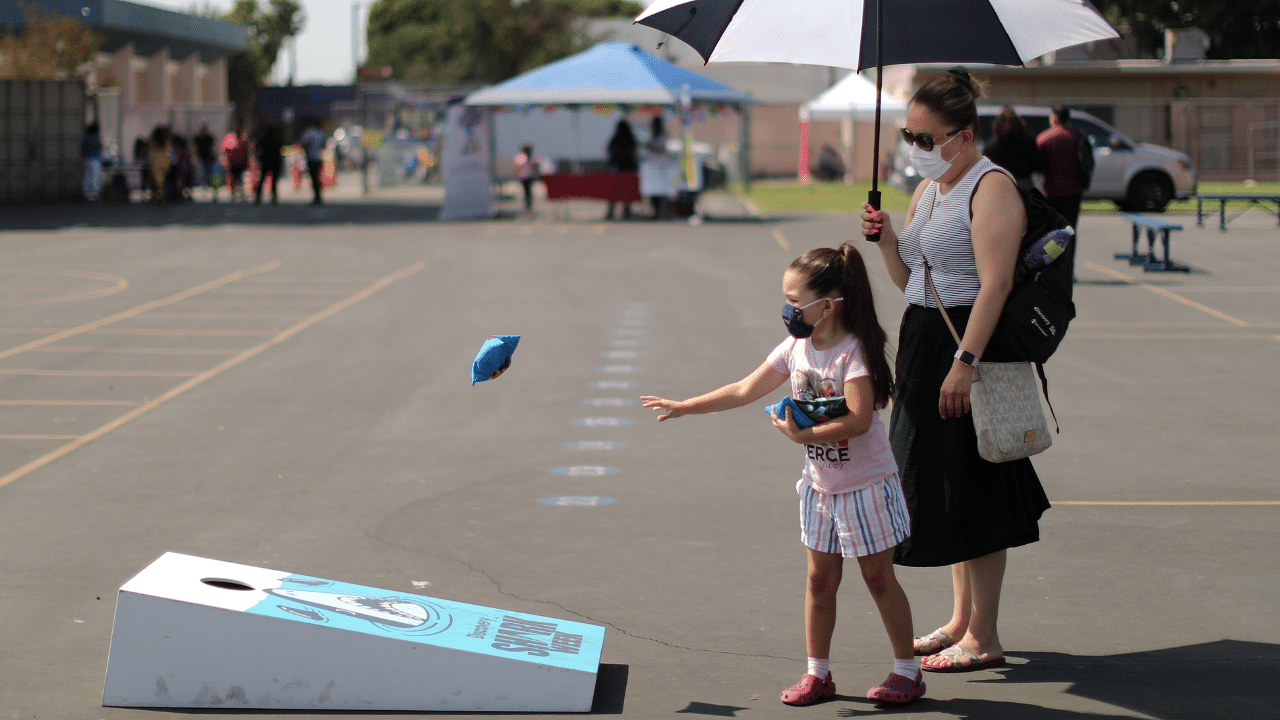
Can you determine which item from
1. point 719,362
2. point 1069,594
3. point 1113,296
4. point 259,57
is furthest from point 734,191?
point 259,57

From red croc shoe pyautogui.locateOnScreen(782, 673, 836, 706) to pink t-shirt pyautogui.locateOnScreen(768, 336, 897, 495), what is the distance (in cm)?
60

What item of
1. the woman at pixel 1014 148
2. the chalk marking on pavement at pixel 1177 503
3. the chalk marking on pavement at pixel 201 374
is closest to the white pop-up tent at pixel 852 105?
the chalk marking on pavement at pixel 201 374

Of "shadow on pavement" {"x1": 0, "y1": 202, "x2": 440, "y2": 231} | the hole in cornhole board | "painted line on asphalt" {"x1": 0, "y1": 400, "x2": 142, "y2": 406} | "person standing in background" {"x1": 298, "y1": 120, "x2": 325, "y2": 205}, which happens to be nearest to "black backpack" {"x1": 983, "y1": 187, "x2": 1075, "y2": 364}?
the hole in cornhole board

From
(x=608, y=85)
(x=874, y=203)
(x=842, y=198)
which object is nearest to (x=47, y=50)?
(x=608, y=85)

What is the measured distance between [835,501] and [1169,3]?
160ft

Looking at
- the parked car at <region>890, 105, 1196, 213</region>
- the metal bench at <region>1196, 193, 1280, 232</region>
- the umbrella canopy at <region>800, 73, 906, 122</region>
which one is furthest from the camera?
the umbrella canopy at <region>800, 73, 906, 122</region>

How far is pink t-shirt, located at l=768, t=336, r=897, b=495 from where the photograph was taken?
13.2 ft

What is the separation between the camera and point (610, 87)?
2602 cm

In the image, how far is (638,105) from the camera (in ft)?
85.4

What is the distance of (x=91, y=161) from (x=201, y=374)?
2455 centimetres

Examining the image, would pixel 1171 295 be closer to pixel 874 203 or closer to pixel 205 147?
pixel 874 203

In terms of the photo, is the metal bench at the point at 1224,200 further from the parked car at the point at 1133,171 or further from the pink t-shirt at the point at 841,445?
the pink t-shirt at the point at 841,445

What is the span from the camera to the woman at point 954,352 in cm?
413

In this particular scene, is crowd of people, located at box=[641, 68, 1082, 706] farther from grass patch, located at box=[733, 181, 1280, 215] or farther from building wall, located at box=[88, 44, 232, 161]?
building wall, located at box=[88, 44, 232, 161]
